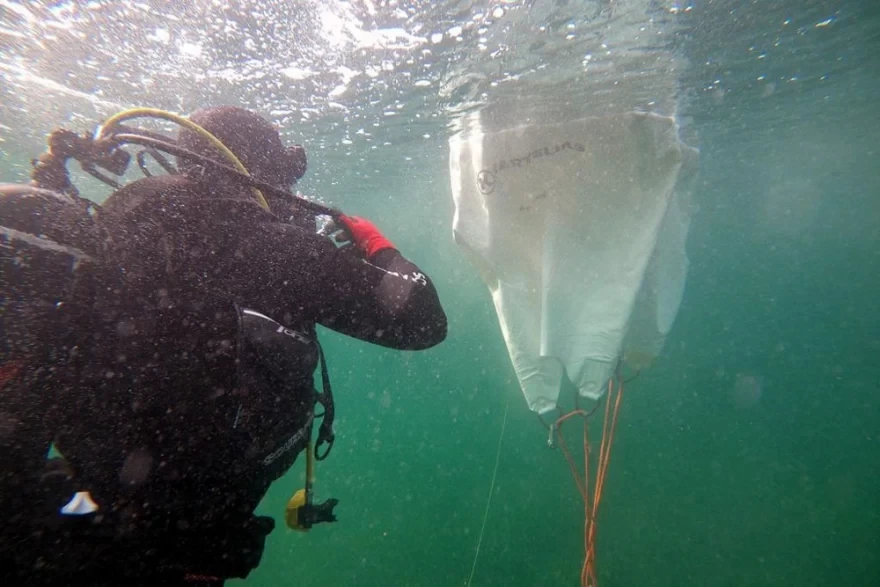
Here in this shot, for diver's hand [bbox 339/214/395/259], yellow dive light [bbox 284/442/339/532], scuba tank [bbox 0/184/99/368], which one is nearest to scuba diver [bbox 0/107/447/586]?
scuba tank [bbox 0/184/99/368]

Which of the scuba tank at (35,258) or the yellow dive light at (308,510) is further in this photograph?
the yellow dive light at (308,510)

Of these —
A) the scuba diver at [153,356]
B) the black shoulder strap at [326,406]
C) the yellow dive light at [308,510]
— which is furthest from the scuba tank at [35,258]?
the yellow dive light at [308,510]

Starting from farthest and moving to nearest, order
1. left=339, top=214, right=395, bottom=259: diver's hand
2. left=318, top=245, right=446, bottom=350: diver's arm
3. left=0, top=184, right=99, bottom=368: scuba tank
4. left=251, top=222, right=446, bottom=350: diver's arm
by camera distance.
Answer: left=339, top=214, right=395, bottom=259: diver's hand
left=318, top=245, right=446, bottom=350: diver's arm
left=251, top=222, right=446, bottom=350: diver's arm
left=0, top=184, right=99, bottom=368: scuba tank

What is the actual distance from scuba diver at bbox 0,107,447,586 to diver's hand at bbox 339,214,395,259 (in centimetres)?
31

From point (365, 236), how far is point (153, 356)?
1.29 m

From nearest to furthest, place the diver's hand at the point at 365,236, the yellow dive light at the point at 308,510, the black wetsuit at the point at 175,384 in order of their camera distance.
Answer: the black wetsuit at the point at 175,384
the diver's hand at the point at 365,236
the yellow dive light at the point at 308,510

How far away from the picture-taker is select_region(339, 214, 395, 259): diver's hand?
250cm

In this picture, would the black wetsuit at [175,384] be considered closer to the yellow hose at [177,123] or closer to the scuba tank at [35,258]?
the scuba tank at [35,258]

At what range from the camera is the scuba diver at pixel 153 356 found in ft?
4.70

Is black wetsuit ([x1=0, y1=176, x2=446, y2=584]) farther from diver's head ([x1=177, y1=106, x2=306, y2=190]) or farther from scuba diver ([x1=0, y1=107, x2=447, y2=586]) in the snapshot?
diver's head ([x1=177, y1=106, x2=306, y2=190])

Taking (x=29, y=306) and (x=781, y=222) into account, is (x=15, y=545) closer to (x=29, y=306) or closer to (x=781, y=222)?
(x=29, y=306)

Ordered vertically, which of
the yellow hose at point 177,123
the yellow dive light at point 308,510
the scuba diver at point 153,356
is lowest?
the yellow dive light at point 308,510

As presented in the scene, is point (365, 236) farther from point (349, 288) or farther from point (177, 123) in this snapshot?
point (177, 123)

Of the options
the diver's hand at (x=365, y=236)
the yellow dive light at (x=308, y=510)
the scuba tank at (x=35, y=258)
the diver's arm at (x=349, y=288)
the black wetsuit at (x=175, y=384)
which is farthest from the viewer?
the yellow dive light at (x=308, y=510)
